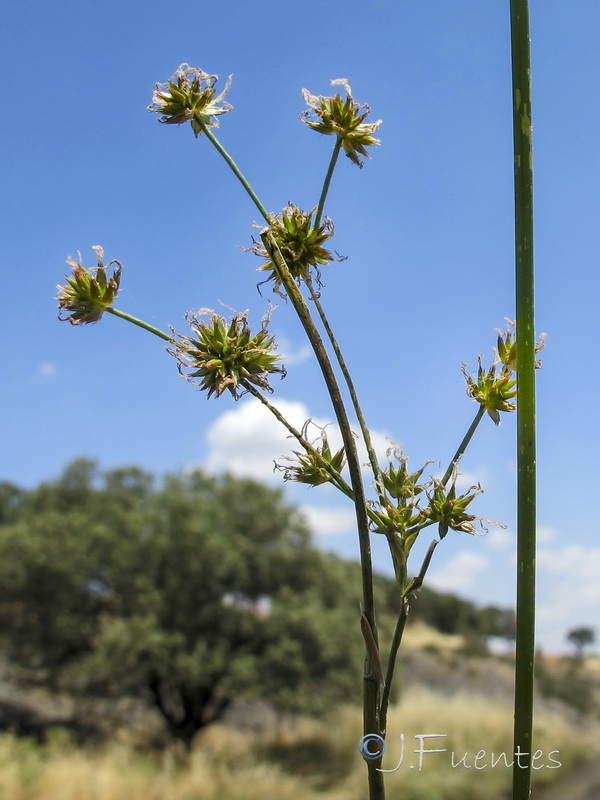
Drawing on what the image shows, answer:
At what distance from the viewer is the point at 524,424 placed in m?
0.48

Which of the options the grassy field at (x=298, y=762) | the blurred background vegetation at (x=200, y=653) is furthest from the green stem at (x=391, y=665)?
the blurred background vegetation at (x=200, y=653)

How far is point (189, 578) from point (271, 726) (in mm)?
4331

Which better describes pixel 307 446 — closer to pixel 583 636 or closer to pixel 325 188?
pixel 325 188

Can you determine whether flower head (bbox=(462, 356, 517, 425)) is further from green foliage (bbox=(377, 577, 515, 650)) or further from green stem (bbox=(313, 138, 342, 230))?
green foliage (bbox=(377, 577, 515, 650))

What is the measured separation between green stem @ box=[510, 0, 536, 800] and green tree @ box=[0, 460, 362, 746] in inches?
482

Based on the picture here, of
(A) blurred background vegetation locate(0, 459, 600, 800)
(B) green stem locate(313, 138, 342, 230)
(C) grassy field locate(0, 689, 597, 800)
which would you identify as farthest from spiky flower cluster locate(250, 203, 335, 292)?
(A) blurred background vegetation locate(0, 459, 600, 800)

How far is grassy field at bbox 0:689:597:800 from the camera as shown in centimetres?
970

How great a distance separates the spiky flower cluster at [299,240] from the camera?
62 cm

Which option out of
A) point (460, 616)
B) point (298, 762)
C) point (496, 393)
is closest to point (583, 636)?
point (460, 616)

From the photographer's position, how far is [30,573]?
1363 centimetres

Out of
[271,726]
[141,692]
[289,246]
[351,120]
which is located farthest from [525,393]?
[271,726]

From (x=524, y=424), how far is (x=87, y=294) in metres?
0.38

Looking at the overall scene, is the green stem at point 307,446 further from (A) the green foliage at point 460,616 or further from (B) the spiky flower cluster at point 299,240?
(A) the green foliage at point 460,616

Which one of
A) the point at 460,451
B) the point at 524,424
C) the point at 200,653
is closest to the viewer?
the point at 524,424
